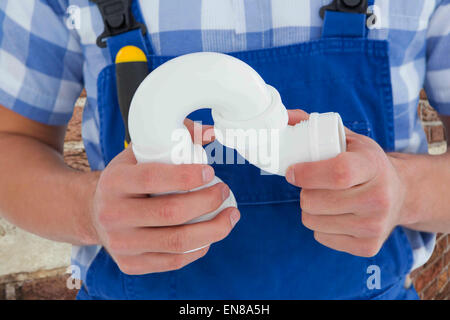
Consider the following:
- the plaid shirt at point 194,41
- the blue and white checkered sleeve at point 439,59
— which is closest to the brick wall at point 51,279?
the plaid shirt at point 194,41

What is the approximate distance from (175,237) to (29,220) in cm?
23

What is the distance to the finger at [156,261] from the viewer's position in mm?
308

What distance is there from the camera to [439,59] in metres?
0.41

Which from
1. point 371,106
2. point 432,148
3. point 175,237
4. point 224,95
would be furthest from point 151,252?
point 432,148

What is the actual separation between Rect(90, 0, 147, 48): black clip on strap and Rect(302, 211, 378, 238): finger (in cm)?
25

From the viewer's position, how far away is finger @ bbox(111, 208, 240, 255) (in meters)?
0.28

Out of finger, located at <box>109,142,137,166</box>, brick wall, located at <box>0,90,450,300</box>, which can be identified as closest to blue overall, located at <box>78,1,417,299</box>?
finger, located at <box>109,142,137,166</box>

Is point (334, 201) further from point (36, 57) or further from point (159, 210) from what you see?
point (36, 57)

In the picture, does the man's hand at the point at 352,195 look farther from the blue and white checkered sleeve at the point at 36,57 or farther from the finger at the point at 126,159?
the blue and white checkered sleeve at the point at 36,57

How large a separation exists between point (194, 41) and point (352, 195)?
0.22 meters

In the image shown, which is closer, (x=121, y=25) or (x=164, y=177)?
(x=164, y=177)

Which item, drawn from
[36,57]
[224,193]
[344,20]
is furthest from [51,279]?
[344,20]

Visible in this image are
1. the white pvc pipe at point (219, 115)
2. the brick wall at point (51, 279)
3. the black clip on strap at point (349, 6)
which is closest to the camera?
the white pvc pipe at point (219, 115)
